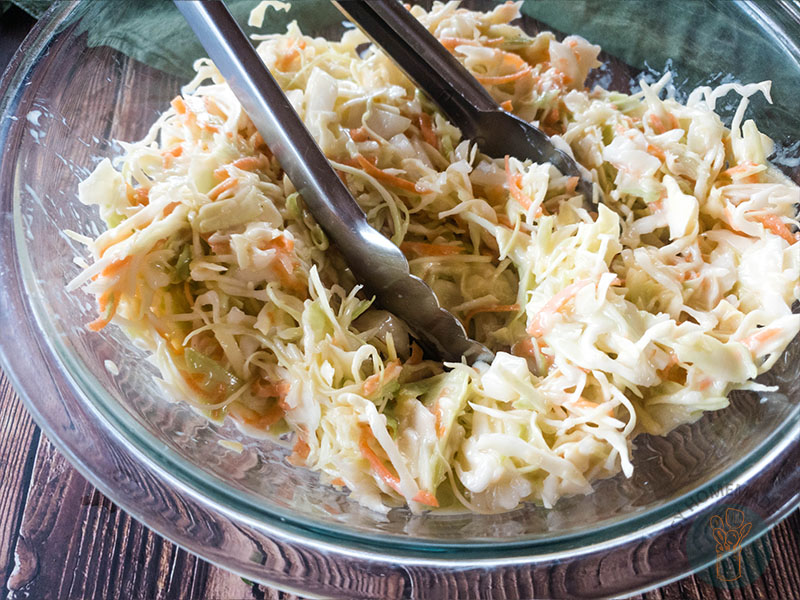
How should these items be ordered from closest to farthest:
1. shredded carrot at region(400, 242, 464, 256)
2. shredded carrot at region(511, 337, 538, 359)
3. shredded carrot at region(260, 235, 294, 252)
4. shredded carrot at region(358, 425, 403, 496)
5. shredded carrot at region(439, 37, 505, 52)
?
shredded carrot at region(358, 425, 403, 496) < shredded carrot at region(260, 235, 294, 252) < shredded carrot at region(511, 337, 538, 359) < shredded carrot at region(400, 242, 464, 256) < shredded carrot at region(439, 37, 505, 52)

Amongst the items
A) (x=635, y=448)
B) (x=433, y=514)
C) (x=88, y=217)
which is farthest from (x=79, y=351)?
(x=635, y=448)

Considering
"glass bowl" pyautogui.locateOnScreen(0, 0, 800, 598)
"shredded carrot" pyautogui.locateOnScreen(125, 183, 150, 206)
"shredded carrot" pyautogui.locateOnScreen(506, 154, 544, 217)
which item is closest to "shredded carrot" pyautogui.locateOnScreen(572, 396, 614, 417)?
"glass bowl" pyautogui.locateOnScreen(0, 0, 800, 598)

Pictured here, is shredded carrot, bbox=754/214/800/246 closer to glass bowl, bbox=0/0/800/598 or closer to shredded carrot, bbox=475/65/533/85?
glass bowl, bbox=0/0/800/598

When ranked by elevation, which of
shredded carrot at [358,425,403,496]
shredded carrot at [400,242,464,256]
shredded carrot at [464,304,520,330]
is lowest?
shredded carrot at [358,425,403,496]

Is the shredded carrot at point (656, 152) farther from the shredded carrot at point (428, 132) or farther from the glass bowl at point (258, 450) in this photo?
the shredded carrot at point (428, 132)

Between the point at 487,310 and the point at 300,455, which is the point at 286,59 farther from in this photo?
the point at 300,455

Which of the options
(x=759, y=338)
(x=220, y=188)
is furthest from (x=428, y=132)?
(x=759, y=338)

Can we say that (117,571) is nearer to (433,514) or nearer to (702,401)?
(433,514)

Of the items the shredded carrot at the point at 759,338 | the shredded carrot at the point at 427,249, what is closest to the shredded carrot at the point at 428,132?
the shredded carrot at the point at 427,249
